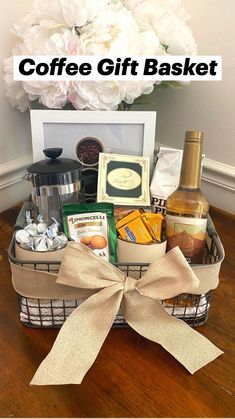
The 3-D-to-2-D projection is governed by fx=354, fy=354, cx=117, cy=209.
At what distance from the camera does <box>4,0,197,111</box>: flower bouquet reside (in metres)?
0.63

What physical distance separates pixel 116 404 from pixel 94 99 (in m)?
0.50

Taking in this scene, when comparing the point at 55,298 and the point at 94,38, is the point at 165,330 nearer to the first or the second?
the point at 55,298

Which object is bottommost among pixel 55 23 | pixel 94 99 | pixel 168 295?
pixel 168 295

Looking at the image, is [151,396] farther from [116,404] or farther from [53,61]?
[53,61]

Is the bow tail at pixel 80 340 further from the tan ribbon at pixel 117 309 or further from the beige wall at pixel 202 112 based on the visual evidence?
the beige wall at pixel 202 112

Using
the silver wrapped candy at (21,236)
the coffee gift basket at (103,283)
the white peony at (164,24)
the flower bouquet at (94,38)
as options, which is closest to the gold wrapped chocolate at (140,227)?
the coffee gift basket at (103,283)

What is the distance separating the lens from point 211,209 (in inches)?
35.5

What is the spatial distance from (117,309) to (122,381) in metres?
0.09

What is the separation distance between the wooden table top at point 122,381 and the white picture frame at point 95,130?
327 mm

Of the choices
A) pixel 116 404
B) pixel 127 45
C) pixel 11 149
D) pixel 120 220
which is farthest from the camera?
pixel 11 149

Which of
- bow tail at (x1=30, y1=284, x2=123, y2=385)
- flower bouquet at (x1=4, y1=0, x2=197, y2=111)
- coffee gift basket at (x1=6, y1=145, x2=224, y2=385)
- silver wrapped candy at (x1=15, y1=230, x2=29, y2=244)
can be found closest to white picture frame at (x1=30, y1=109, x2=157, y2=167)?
flower bouquet at (x1=4, y1=0, x2=197, y2=111)

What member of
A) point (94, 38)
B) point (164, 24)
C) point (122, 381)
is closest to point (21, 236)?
point (122, 381)

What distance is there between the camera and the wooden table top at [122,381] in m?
0.41

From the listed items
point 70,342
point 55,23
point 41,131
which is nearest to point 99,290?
point 70,342
